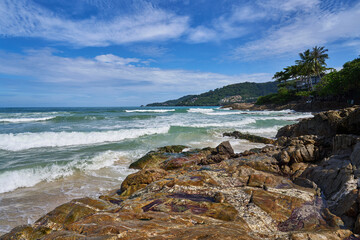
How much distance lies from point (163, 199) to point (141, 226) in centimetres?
142

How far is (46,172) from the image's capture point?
880 centimetres

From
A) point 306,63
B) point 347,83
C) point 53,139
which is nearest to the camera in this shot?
point 53,139

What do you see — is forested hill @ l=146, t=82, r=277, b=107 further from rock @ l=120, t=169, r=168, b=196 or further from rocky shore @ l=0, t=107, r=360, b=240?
rocky shore @ l=0, t=107, r=360, b=240

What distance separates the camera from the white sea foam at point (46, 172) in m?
7.75

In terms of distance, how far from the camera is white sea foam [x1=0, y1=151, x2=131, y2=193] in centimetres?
775

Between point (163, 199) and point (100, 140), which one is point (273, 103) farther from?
point (163, 199)

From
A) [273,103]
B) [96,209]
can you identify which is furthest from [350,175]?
[273,103]

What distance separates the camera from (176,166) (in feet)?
29.4

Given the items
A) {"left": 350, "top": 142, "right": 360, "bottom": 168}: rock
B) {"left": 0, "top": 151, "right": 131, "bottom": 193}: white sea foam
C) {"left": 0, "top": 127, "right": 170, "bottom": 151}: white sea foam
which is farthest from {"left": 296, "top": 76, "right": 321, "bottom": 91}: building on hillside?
{"left": 0, "top": 151, "right": 131, "bottom": 193}: white sea foam

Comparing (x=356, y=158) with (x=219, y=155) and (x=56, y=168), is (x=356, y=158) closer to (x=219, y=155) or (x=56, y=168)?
(x=219, y=155)

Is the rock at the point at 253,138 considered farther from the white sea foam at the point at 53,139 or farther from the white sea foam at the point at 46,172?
the white sea foam at the point at 46,172

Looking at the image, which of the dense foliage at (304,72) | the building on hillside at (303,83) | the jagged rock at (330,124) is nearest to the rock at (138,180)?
the jagged rock at (330,124)

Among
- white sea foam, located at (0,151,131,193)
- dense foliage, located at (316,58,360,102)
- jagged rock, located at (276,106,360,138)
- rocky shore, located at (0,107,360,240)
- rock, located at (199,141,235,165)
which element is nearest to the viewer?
rocky shore, located at (0,107,360,240)

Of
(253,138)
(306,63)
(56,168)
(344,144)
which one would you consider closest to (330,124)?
(344,144)
